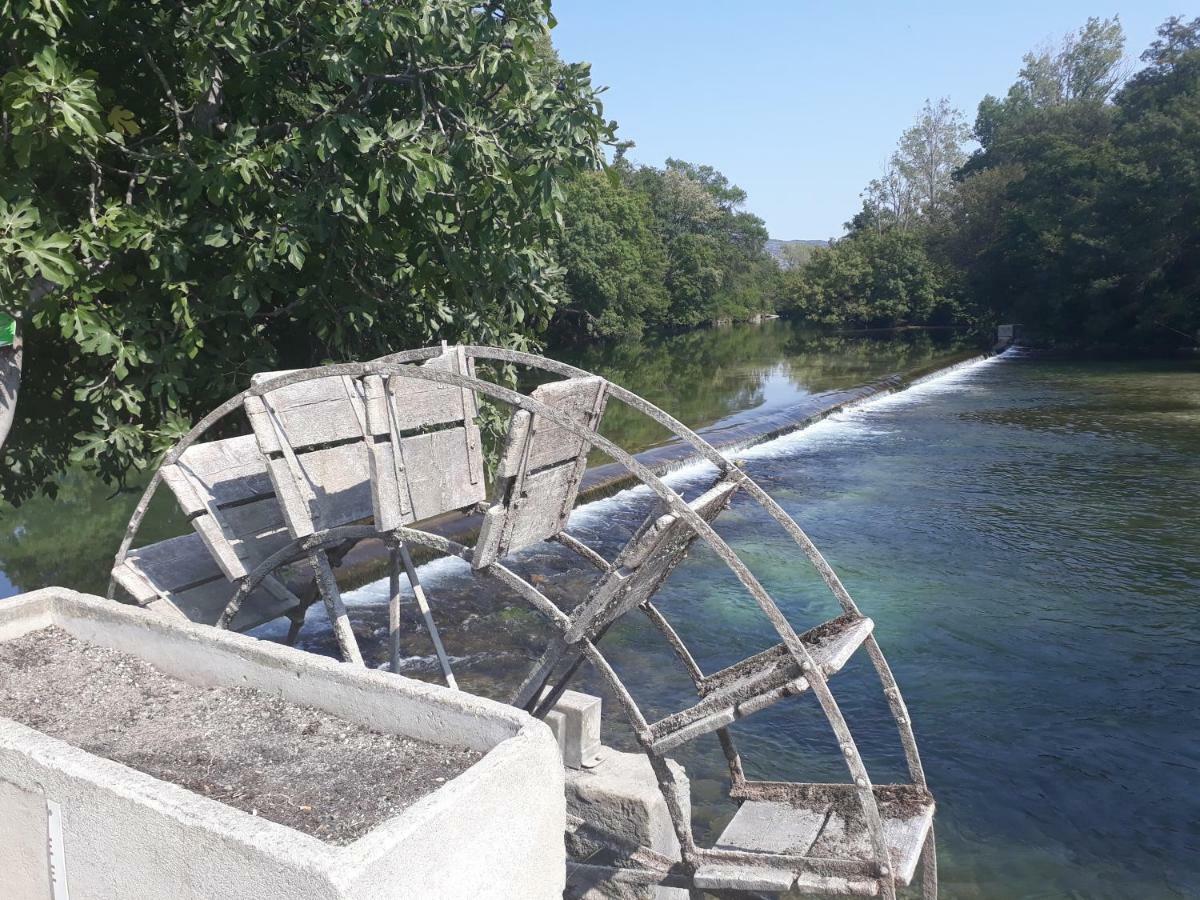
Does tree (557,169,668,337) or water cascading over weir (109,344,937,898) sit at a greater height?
tree (557,169,668,337)

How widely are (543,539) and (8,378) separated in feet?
11.4

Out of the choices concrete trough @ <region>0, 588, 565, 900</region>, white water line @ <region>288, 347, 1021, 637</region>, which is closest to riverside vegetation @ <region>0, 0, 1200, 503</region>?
white water line @ <region>288, 347, 1021, 637</region>

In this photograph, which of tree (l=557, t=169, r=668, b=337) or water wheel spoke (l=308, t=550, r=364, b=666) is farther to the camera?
tree (l=557, t=169, r=668, b=337)

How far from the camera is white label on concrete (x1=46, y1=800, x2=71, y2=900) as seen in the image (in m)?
3.57

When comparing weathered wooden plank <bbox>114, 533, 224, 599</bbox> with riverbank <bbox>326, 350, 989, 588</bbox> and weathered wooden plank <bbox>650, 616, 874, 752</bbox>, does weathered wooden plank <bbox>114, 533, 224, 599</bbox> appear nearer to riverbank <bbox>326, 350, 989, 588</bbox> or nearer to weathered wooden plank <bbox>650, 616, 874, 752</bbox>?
riverbank <bbox>326, 350, 989, 588</bbox>

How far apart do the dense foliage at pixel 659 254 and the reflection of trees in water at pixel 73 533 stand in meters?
13.8

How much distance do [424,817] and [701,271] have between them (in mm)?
71677

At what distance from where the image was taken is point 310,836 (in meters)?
3.11

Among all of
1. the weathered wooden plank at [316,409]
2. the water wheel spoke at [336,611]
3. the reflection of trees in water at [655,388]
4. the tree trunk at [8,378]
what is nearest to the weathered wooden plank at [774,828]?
the water wheel spoke at [336,611]

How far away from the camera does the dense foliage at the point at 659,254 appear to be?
169ft

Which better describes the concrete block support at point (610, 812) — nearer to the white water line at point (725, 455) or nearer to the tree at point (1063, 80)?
the white water line at point (725, 455)

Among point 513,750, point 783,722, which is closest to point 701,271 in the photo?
point 783,722

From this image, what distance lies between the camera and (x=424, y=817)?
3090 mm

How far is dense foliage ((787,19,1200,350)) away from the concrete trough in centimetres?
4281
